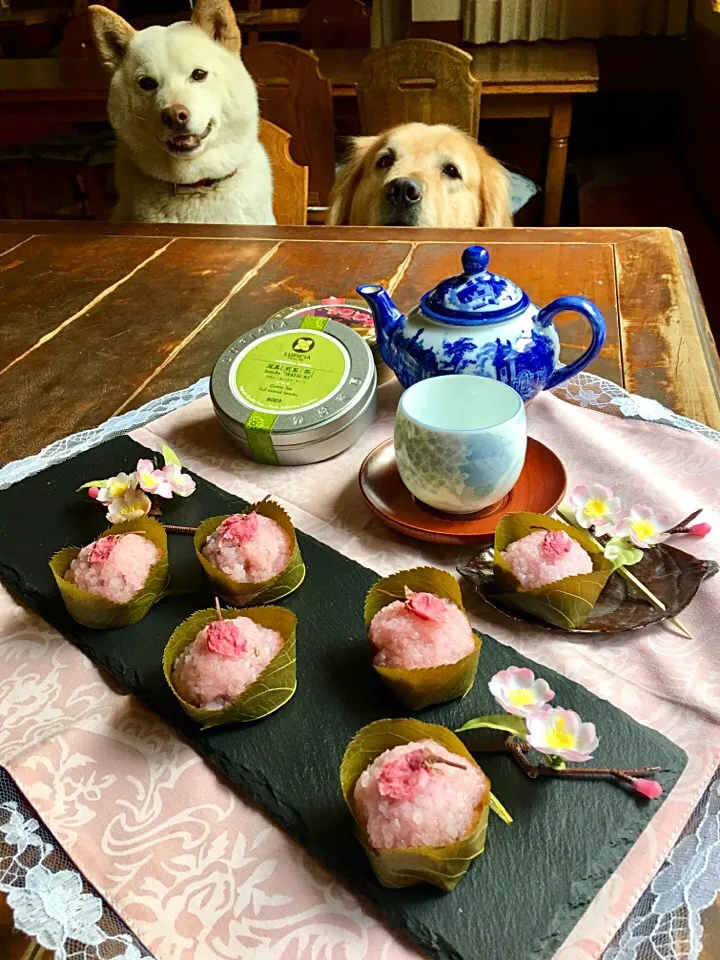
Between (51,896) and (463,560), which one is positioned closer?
(51,896)

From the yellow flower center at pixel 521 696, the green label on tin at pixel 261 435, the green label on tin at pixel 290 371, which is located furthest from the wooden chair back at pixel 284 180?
the yellow flower center at pixel 521 696

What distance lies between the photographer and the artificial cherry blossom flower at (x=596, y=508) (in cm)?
53

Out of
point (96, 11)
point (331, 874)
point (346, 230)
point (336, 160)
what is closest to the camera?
point (331, 874)

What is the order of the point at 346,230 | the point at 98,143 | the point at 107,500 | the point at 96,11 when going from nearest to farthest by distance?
the point at 107,500 → the point at 346,230 → the point at 96,11 → the point at 98,143

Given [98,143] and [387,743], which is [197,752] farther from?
[98,143]

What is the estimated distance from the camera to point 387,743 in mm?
372

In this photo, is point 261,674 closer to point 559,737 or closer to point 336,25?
point 559,737

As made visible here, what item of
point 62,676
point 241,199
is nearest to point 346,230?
A: point 241,199

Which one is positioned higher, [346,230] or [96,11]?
[96,11]

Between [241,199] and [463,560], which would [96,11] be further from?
[463,560]

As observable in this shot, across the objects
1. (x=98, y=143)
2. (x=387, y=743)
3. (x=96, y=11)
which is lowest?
(x=98, y=143)

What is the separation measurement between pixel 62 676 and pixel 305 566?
0.17 m

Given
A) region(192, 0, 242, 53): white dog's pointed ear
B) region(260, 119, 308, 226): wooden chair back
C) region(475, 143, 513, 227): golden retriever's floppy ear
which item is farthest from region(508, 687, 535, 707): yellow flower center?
region(192, 0, 242, 53): white dog's pointed ear

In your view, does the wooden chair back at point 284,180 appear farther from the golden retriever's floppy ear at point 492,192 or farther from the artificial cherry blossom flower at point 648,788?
the artificial cherry blossom flower at point 648,788
